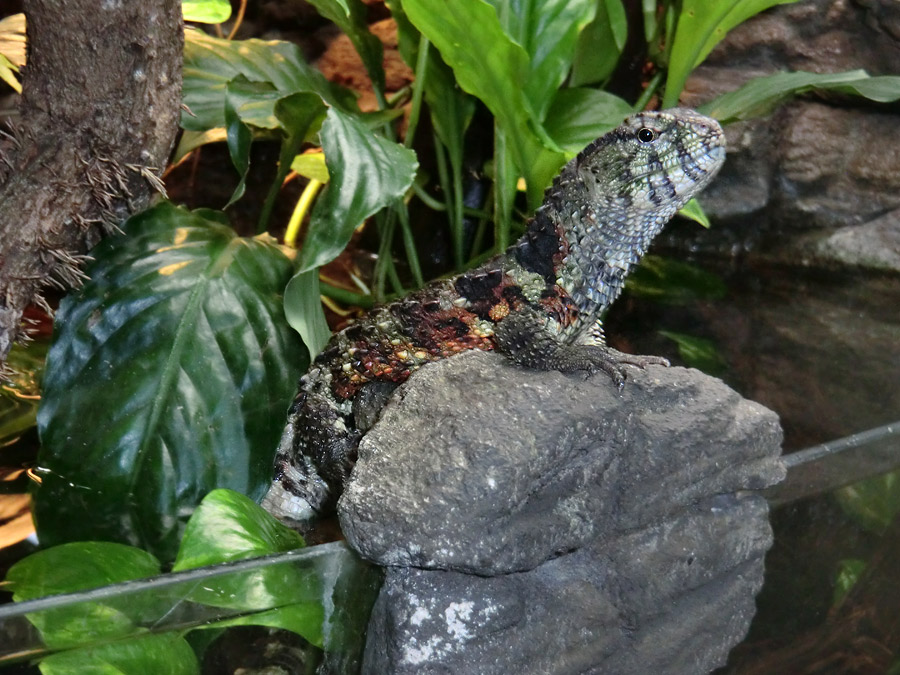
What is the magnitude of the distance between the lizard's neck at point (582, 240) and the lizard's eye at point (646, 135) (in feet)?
0.49

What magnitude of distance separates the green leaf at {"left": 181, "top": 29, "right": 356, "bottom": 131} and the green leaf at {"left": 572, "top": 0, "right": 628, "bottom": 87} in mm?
1060

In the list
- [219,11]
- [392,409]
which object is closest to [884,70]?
[219,11]

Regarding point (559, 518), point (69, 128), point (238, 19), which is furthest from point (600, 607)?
point (238, 19)

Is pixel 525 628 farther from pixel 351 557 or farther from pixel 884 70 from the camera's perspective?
pixel 884 70

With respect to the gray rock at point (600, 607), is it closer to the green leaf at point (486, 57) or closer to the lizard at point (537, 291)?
the lizard at point (537, 291)

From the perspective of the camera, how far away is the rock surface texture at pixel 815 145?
410 centimetres

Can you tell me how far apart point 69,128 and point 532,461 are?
1.18 metres

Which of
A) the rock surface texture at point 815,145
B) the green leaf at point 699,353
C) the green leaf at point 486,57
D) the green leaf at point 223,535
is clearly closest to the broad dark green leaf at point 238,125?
the green leaf at point 486,57

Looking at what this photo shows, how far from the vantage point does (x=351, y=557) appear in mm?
1366

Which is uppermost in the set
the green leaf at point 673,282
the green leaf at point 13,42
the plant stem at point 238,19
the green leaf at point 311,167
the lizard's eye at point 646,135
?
the green leaf at point 13,42

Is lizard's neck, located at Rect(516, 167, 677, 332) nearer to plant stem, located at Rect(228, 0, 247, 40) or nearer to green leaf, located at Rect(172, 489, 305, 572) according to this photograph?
green leaf, located at Rect(172, 489, 305, 572)

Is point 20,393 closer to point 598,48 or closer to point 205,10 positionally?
point 205,10

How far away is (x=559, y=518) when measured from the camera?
149 centimetres

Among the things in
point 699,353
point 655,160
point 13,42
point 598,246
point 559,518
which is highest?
point 13,42
